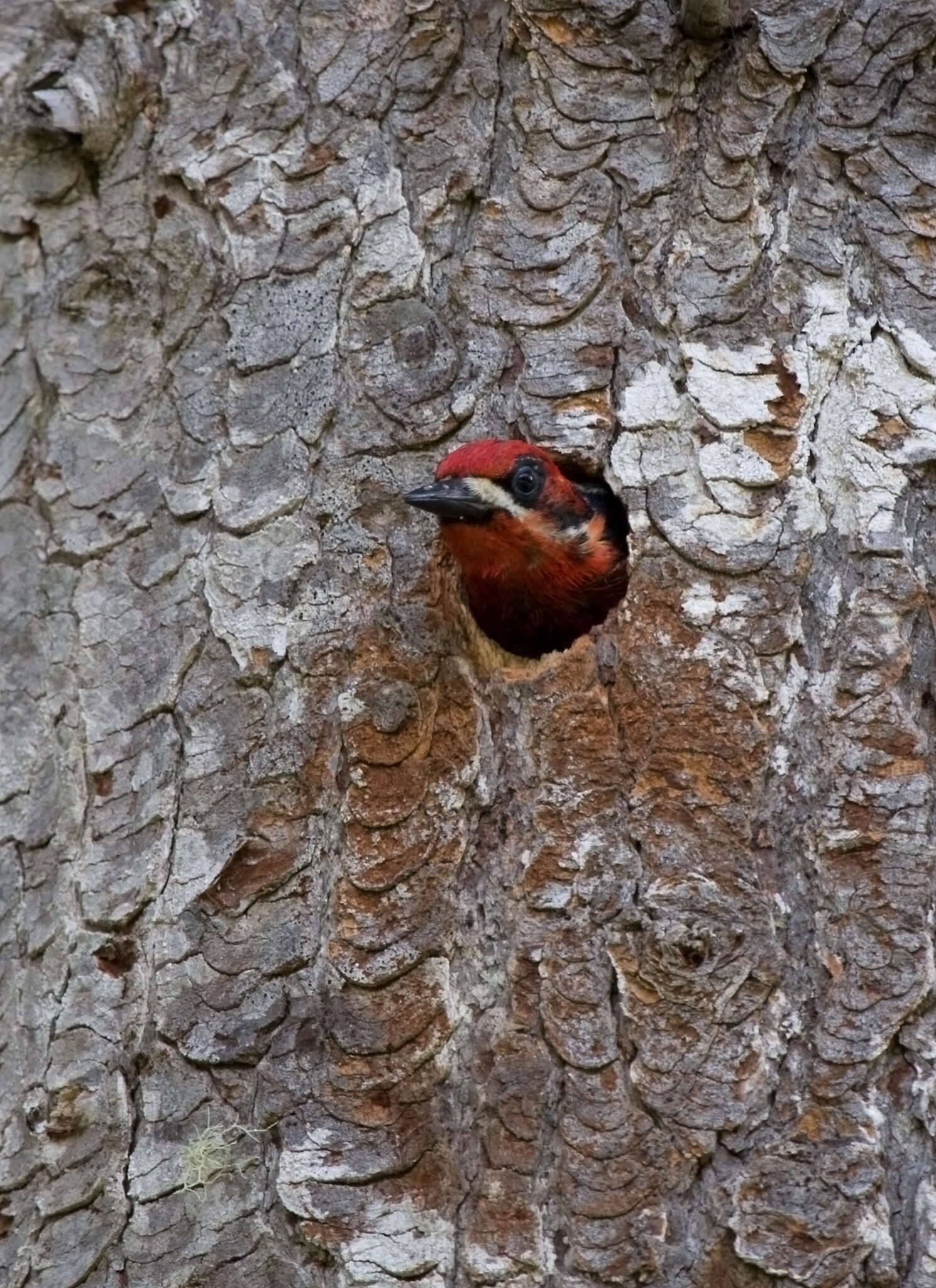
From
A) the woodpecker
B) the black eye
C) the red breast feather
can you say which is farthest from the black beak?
the red breast feather

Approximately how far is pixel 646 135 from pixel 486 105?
0.39 m

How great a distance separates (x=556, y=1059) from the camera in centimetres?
295

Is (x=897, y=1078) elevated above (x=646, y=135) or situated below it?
below

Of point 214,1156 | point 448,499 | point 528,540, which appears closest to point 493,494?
point 448,499

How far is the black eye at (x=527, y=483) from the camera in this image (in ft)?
11.4

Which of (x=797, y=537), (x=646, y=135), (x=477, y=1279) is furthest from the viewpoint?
(x=646, y=135)

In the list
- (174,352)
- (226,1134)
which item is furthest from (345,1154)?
(174,352)

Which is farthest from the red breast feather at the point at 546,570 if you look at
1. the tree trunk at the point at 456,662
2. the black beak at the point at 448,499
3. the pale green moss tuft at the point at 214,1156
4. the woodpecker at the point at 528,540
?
the pale green moss tuft at the point at 214,1156

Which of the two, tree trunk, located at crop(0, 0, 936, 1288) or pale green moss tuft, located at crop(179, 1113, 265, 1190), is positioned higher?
tree trunk, located at crop(0, 0, 936, 1288)

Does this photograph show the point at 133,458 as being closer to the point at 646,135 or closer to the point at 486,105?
the point at 486,105

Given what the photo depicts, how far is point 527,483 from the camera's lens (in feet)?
11.7

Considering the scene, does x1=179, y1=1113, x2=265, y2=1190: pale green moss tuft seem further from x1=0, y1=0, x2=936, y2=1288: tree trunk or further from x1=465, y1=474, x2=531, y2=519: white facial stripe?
x1=465, y1=474, x2=531, y2=519: white facial stripe

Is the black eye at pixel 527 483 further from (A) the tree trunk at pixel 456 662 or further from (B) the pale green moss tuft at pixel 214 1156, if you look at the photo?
(B) the pale green moss tuft at pixel 214 1156

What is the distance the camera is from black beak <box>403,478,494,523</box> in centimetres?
328
